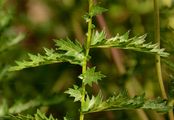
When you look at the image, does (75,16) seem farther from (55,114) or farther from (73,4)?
(55,114)

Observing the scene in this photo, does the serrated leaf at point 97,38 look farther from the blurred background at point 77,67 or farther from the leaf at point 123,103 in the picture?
the blurred background at point 77,67

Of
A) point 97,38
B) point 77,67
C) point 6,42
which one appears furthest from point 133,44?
point 77,67

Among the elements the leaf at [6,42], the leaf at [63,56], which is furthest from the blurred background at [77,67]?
the leaf at [63,56]

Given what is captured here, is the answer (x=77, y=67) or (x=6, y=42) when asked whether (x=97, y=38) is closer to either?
(x=6, y=42)

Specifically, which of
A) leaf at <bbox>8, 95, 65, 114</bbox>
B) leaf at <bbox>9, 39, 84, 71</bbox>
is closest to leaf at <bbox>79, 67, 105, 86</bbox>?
leaf at <bbox>9, 39, 84, 71</bbox>

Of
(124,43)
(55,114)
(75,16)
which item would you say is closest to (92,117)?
(55,114)
